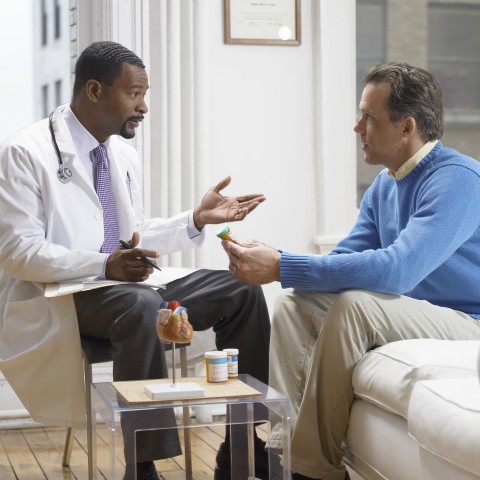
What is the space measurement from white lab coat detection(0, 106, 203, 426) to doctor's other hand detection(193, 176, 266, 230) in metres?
0.36

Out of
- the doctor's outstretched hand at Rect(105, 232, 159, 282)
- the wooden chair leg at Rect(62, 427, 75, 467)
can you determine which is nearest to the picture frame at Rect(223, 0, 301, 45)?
the doctor's outstretched hand at Rect(105, 232, 159, 282)

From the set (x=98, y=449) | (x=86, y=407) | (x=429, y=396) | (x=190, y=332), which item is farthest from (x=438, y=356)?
(x=86, y=407)

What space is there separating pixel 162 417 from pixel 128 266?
71 centimetres

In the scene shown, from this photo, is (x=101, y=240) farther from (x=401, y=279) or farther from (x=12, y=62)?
(x=12, y=62)

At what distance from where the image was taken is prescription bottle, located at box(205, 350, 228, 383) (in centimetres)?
223

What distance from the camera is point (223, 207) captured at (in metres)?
2.99

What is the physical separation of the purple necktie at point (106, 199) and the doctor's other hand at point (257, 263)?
0.47 meters

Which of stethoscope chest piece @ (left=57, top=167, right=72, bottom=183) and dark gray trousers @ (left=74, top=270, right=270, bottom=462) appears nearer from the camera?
dark gray trousers @ (left=74, top=270, right=270, bottom=462)

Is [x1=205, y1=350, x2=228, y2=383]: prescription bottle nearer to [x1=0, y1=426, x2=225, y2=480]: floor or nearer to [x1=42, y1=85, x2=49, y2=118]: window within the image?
[x1=0, y1=426, x2=225, y2=480]: floor

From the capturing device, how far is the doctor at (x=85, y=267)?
2635 mm

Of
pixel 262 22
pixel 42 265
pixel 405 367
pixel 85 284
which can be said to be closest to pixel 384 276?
pixel 405 367

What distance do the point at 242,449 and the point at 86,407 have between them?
510 mm

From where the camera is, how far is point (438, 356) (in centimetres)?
214

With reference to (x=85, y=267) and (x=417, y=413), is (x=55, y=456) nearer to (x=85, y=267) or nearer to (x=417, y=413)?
(x=85, y=267)
